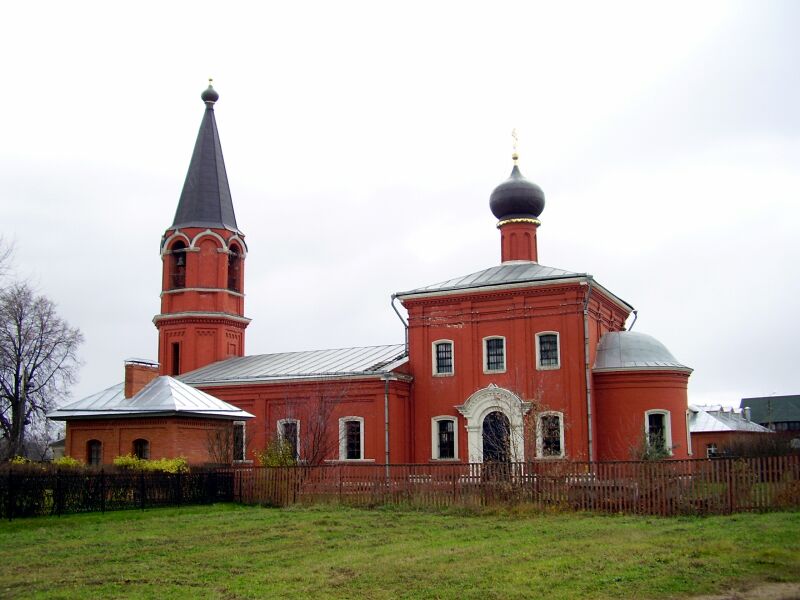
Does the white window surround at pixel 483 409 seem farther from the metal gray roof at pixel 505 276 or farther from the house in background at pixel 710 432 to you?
the house in background at pixel 710 432

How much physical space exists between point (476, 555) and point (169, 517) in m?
9.67

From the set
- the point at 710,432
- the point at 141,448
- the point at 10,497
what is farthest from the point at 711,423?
the point at 10,497

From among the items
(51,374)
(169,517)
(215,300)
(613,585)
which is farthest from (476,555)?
(51,374)

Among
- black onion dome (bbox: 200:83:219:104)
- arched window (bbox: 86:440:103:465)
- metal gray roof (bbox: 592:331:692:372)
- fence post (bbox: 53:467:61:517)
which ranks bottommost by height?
fence post (bbox: 53:467:61:517)

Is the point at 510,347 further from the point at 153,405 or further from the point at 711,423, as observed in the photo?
the point at 711,423

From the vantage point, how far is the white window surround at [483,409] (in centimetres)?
2822

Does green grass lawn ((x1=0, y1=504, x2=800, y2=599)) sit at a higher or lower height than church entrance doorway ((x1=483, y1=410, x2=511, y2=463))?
lower

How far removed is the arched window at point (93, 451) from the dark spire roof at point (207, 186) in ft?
44.9

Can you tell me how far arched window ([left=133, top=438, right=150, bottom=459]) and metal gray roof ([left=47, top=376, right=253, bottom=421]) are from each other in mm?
1038

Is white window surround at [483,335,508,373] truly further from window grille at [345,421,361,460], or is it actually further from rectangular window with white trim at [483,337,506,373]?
A: window grille at [345,421,361,460]

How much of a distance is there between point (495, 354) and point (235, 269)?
14.7 metres

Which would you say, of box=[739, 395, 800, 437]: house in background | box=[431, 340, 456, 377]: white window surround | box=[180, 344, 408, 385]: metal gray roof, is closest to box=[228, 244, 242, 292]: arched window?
box=[180, 344, 408, 385]: metal gray roof

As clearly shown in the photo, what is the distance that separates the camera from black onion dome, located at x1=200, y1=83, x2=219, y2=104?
40.3 metres

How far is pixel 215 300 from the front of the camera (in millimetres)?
37875
